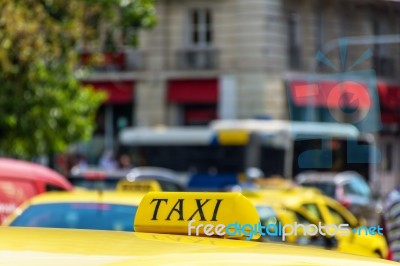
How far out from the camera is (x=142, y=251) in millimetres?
3568

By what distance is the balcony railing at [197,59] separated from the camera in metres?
42.3

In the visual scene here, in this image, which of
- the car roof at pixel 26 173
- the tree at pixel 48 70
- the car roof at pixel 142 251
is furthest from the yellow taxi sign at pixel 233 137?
the car roof at pixel 142 251

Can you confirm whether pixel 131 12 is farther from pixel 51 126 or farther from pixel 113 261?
pixel 113 261

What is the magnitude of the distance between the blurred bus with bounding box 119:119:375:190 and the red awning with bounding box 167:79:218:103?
4.94 m

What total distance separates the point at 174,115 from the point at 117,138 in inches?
80.7

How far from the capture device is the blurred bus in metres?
35.6

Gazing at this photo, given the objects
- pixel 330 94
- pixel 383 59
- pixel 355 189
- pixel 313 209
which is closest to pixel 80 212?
pixel 313 209

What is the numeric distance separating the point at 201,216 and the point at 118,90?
39062 mm

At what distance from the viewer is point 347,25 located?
28938 mm

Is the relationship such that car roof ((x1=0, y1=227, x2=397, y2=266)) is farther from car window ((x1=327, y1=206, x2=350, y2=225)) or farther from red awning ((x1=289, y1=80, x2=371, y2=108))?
red awning ((x1=289, y1=80, x2=371, y2=108))

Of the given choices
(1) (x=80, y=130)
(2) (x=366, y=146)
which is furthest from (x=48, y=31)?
(2) (x=366, y=146)

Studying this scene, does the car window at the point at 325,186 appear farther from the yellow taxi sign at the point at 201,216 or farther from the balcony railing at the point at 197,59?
the yellow taxi sign at the point at 201,216

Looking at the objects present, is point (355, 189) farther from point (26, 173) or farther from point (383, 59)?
point (26, 173)

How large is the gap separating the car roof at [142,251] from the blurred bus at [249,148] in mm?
30566
